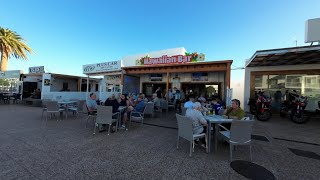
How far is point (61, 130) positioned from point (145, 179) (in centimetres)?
398

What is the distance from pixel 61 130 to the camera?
5199 mm

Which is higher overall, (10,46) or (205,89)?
(10,46)

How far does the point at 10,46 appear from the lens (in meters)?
17.2

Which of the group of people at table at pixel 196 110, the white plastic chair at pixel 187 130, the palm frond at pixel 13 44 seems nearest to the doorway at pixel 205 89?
the group of people at table at pixel 196 110

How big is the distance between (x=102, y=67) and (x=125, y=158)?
1166cm

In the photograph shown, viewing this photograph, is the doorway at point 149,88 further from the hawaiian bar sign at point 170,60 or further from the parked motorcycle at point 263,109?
the parked motorcycle at point 263,109

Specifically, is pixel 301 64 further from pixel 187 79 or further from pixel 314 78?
pixel 187 79

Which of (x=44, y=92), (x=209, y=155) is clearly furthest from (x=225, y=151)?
(x=44, y=92)

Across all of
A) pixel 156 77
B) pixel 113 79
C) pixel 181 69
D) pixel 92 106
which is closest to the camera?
pixel 92 106

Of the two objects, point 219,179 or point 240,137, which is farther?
point 240,137

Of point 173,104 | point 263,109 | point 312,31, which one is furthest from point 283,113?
point 173,104

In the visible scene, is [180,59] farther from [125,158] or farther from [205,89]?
[125,158]

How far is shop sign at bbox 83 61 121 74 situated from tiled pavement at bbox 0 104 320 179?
8.20 m

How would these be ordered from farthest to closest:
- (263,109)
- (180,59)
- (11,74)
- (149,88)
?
(11,74), (149,88), (180,59), (263,109)
